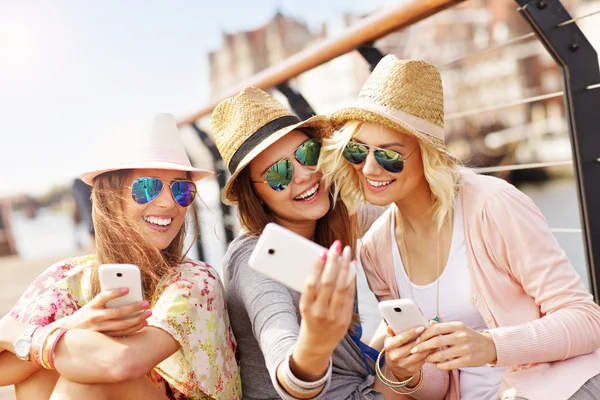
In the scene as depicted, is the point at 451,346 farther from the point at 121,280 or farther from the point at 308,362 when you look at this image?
the point at 121,280

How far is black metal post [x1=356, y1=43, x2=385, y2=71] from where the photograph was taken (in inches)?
83.2

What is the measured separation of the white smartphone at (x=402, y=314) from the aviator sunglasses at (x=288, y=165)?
610 mm

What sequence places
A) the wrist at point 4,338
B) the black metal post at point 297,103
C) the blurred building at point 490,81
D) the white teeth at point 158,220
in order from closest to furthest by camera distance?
the wrist at point 4,338, the white teeth at point 158,220, the black metal post at point 297,103, the blurred building at point 490,81

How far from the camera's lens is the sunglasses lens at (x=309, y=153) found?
5.99 ft

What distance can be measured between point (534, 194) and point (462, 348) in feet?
132

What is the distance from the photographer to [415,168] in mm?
1710

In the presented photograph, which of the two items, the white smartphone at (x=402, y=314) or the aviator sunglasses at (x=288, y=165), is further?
the aviator sunglasses at (x=288, y=165)

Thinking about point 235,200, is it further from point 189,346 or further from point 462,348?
point 462,348

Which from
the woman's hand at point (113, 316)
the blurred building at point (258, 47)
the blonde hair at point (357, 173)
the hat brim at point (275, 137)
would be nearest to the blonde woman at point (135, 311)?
the woman's hand at point (113, 316)

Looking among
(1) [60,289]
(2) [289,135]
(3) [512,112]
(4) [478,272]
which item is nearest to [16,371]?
(1) [60,289]

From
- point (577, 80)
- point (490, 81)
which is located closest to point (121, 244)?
point (577, 80)

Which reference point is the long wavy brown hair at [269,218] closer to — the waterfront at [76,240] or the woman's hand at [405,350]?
the waterfront at [76,240]

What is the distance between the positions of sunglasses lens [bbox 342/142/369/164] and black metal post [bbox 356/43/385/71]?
536mm

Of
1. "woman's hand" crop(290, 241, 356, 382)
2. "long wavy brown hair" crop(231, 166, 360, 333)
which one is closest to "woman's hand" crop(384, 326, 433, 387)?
"woman's hand" crop(290, 241, 356, 382)
